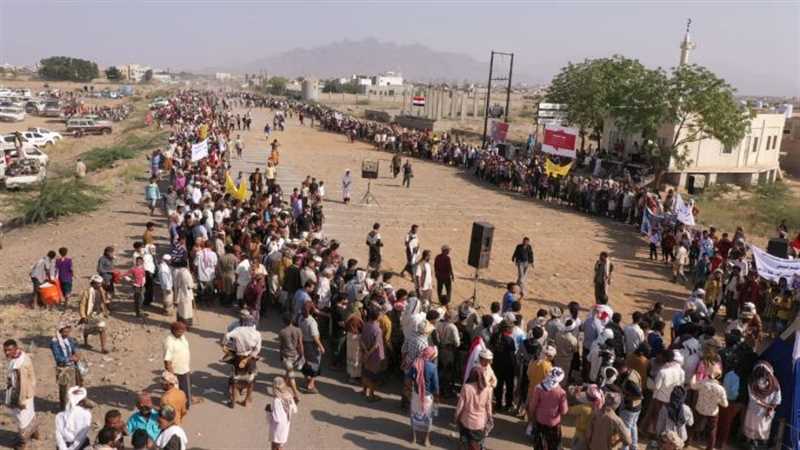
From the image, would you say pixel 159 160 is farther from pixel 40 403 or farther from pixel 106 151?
pixel 40 403

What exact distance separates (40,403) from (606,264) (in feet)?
33.4

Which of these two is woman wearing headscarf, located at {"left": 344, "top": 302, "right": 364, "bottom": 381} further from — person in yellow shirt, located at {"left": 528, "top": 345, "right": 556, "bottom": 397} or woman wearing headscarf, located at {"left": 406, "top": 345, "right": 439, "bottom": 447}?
person in yellow shirt, located at {"left": 528, "top": 345, "right": 556, "bottom": 397}

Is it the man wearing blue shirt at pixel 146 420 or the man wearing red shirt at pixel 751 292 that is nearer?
the man wearing blue shirt at pixel 146 420

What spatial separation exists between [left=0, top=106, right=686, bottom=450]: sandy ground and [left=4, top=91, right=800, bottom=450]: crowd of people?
0.98 feet

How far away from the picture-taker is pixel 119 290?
12.7 meters

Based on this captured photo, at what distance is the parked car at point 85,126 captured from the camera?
48.2 meters

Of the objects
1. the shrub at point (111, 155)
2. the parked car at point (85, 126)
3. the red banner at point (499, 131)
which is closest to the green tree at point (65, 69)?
the parked car at point (85, 126)

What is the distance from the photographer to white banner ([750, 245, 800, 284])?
1175cm

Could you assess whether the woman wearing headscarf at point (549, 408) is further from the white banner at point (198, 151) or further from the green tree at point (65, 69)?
the green tree at point (65, 69)

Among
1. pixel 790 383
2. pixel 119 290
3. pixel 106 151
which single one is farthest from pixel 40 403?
pixel 106 151

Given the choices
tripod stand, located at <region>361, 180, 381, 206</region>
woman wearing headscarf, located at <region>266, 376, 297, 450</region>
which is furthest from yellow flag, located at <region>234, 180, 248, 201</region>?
woman wearing headscarf, located at <region>266, 376, 297, 450</region>

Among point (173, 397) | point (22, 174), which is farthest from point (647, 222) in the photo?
point (22, 174)

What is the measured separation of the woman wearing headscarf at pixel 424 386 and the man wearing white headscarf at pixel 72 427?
11.7 ft

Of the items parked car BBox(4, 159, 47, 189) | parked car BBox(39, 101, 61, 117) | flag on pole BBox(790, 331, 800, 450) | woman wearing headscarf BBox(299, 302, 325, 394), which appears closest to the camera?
flag on pole BBox(790, 331, 800, 450)
